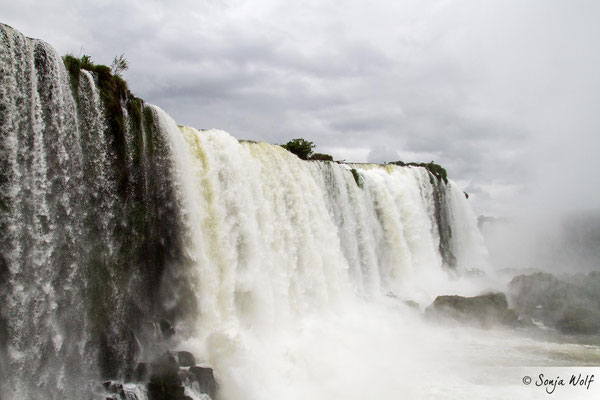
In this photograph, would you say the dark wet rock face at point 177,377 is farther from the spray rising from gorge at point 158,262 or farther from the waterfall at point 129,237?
the waterfall at point 129,237

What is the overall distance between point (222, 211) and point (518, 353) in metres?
9.26

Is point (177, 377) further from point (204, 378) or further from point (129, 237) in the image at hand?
point (129, 237)

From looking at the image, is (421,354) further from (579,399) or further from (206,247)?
(206,247)

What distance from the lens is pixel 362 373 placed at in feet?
36.3

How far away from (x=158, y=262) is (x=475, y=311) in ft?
37.7

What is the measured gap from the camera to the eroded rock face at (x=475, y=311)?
16141mm

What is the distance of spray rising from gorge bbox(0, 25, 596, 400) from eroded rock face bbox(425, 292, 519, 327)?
132 centimetres

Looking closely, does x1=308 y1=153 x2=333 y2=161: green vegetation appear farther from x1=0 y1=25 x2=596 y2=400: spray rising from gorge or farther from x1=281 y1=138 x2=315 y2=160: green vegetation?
x1=0 y1=25 x2=596 y2=400: spray rising from gorge

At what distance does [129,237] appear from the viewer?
356 inches

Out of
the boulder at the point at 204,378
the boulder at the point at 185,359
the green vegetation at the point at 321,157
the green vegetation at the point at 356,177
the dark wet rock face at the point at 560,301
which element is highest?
the green vegetation at the point at 321,157

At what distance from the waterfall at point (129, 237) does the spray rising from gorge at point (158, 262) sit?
0.03 m

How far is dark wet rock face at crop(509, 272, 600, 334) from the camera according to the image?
15.8m

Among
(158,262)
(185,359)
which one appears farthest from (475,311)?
(158,262)

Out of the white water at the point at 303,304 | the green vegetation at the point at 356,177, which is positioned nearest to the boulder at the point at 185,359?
the white water at the point at 303,304
